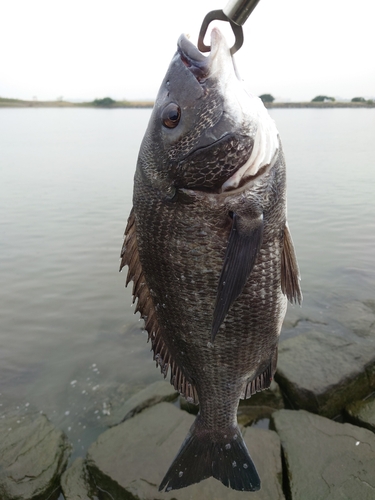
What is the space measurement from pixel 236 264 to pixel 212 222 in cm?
26

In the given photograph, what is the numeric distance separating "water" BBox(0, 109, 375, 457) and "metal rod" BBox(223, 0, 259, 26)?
4.52 metres

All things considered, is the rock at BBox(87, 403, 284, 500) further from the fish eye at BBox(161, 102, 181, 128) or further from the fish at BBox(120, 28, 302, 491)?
the fish eye at BBox(161, 102, 181, 128)

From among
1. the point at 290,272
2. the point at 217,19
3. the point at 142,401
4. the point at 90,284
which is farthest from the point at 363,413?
the point at 90,284

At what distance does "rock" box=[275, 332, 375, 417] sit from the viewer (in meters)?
4.46

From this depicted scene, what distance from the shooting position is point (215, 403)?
2.52 meters

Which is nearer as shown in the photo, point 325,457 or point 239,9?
point 239,9

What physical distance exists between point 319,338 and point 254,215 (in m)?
3.98

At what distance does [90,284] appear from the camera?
840 centimetres

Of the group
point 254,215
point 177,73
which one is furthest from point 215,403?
point 177,73

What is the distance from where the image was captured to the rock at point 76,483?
362cm

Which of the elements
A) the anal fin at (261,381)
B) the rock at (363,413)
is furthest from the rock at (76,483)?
the rock at (363,413)

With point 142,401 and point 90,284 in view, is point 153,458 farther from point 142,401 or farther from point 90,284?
point 90,284

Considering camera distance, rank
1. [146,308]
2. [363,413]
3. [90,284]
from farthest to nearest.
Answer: [90,284] → [363,413] → [146,308]

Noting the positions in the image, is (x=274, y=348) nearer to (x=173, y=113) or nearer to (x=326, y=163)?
(x=173, y=113)
